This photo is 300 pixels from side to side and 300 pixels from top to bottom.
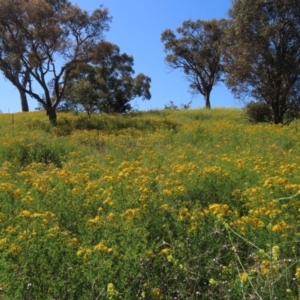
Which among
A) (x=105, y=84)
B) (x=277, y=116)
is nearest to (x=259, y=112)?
(x=277, y=116)

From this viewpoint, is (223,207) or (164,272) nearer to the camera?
(164,272)

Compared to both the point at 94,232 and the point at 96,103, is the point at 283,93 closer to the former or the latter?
the point at 96,103

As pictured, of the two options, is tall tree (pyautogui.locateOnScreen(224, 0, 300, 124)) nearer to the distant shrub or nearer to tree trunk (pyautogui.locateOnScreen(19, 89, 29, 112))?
the distant shrub

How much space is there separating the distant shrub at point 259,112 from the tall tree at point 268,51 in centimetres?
34

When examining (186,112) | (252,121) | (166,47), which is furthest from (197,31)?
(252,121)

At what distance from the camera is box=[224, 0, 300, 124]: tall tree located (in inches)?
837

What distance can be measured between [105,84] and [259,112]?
556 inches

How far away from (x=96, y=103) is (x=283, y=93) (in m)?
10.5

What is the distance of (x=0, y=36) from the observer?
22.9 m

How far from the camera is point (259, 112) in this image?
75.4 feet

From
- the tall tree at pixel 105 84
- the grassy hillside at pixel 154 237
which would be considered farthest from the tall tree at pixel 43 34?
the grassy hillside at pixel 154 237

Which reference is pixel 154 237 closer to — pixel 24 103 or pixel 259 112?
pixel 259 112

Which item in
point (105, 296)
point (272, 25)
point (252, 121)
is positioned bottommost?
point (105, 296)

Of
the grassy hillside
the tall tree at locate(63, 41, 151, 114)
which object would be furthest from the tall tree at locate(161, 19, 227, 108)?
the grassy hillside
